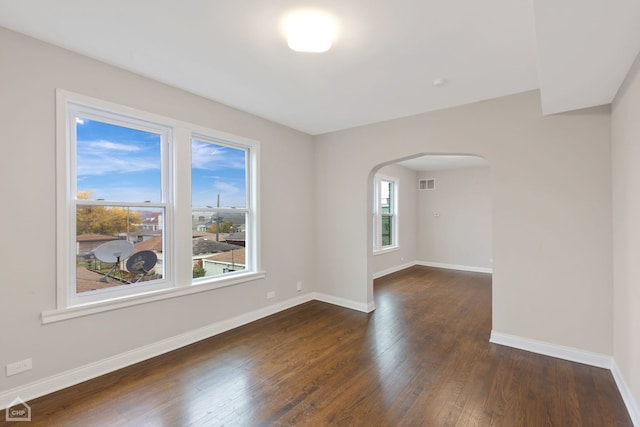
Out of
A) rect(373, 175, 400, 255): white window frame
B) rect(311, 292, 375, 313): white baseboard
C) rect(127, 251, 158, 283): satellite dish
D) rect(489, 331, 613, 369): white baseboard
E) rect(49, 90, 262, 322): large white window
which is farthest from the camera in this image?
rect(373, 175, 400, 255): white window frame

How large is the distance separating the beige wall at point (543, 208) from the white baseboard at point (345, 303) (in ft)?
5.40

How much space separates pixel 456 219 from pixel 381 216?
7.00 feet

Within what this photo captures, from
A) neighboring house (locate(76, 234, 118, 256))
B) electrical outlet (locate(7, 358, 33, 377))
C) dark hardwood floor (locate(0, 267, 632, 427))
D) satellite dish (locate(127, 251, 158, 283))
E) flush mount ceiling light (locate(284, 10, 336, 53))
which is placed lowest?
dark hardwood floor (locate(0, 267, 632, 427))

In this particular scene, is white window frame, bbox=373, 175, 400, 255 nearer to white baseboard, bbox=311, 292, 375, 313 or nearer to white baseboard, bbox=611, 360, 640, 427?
white baseboard, bbox=311, 292, 375, 313

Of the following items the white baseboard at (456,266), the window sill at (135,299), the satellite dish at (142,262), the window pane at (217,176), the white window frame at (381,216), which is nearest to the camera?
the window sill at (135,299)

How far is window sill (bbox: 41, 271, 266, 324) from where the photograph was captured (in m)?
2.33

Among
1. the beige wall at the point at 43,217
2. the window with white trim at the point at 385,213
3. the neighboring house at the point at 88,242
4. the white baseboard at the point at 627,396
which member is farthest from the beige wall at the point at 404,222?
the neighboring house at the point at 88,242

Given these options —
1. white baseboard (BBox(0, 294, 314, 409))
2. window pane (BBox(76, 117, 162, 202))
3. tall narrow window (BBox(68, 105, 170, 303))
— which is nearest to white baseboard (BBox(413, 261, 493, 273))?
white baseboard (BBox(0, 294, 314, 409))

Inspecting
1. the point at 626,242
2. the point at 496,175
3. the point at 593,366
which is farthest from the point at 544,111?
the point at 593,366

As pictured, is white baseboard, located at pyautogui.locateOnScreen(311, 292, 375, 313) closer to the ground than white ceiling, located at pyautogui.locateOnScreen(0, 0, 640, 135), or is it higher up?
closer to the ground

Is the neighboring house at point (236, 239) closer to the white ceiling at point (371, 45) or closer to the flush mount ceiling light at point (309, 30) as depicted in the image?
the white ceiling at point (371, 45)

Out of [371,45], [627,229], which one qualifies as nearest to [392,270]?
[627,229]

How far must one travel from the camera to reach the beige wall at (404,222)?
6852 mm

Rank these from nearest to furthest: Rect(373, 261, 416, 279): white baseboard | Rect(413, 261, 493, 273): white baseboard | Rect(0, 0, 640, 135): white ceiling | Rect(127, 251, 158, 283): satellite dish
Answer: Rect(0, 0, 640, 135): white ceiling → Rect(127, 251, 158, 283): satellite dish → Rect(373, 261, 416, 279): white baseboard → Rect(413, 261, 493, 273): white baseboard
